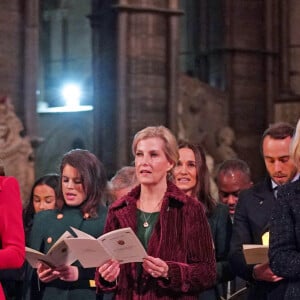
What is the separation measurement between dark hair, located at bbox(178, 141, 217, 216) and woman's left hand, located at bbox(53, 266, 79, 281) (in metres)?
0.78

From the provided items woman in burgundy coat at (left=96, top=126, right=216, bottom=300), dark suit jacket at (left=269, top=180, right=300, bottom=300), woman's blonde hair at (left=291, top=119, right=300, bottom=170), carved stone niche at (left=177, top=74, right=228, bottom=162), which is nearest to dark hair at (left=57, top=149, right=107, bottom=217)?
woman in burgundy coat at (left=96, top=126, right=216, bottom=300)

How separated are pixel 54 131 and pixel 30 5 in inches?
379

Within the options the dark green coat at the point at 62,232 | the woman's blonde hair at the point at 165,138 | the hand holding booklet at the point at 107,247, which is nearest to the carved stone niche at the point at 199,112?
the dark green coat at the point at 62,232

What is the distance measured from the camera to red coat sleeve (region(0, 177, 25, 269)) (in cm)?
399

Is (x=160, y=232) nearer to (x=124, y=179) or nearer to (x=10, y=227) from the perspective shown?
(x=10, y=227)

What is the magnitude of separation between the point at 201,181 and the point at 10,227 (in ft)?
4.87

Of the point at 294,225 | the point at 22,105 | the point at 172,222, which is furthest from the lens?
the point at 22,105

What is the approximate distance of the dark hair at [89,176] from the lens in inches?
193

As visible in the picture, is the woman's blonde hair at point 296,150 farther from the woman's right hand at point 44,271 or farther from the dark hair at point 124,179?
the dark hair at point 124,179

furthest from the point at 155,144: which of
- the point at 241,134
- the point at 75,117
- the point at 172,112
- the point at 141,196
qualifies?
the point at 75,117

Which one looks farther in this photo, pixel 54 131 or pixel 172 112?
pixel 54 131

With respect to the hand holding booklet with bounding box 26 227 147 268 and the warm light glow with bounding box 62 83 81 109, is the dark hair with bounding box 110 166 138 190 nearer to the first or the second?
the hand holding booklet with bounding box 26 227 147 268

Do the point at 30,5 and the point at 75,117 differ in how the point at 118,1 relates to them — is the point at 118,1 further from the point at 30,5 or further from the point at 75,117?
the point at 75,117

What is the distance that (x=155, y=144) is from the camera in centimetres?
442
